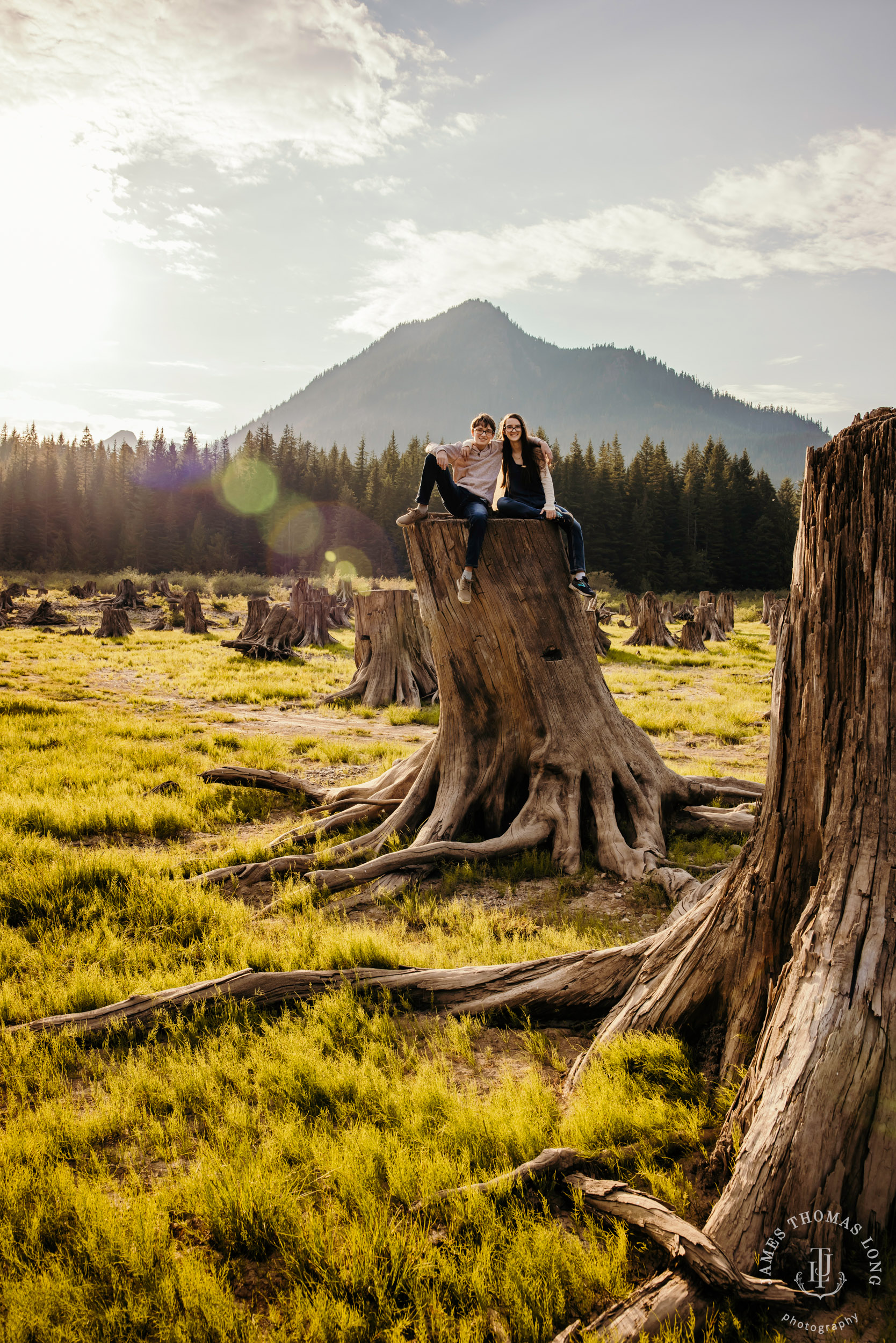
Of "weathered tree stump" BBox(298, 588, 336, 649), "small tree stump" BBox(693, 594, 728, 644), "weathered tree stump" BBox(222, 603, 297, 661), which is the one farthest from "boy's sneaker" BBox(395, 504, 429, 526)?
"small tree stump" BBox(693, 594, 728, 644)

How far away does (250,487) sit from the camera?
7975 cm

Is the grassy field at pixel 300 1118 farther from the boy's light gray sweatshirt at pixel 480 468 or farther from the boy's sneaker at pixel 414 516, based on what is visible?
the boy's light gray sweatshirt at pixel 480 468

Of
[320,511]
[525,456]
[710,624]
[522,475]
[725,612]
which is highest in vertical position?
[320,511]

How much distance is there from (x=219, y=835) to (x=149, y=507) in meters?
77.5

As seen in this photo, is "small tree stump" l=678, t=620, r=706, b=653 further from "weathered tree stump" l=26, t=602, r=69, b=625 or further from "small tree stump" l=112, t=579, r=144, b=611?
"small tree stump" l=112, t=579, r=144, b=611

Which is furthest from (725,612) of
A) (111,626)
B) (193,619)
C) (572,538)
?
(572,538)

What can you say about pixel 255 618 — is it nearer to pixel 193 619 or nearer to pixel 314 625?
pixel 314 625

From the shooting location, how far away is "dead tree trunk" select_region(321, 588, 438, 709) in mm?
12297

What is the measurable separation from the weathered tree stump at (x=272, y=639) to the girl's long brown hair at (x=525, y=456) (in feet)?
43.0

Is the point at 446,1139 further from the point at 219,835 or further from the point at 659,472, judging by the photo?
the point at 659,472

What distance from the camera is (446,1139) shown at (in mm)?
2309

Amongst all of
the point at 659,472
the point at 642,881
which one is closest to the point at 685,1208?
the point at 642,881

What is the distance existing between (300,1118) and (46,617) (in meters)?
28.0

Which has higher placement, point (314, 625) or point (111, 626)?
point (314, 625)
